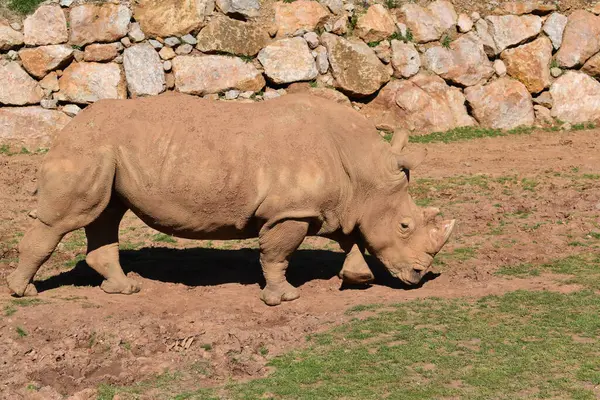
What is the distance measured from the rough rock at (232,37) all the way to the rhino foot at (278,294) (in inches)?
338

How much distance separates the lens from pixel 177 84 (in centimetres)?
1758

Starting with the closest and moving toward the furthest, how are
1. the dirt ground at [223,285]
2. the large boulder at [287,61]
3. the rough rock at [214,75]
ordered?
the dirt ground at [223,285] < the rough rock at [214,75] < the large boulder at [287,61]

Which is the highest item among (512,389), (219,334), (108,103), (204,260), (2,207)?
(108,103)

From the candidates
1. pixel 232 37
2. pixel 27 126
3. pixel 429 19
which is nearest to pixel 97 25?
pixel 27 126

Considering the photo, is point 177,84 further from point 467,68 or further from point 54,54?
point 467,68

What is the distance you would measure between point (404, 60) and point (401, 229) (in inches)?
349

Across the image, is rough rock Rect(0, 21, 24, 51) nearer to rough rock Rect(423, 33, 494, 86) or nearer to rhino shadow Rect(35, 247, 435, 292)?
rhino shadow Rect(35, 247, 435, 292)

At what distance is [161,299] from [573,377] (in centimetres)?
434

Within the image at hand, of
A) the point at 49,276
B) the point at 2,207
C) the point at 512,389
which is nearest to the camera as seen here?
the point at 512,389

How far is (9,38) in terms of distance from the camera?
17328 millimetres

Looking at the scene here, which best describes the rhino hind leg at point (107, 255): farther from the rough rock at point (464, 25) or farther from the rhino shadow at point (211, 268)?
the rough rock at point (464, 25)

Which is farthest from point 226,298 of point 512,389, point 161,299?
A: point 512,389

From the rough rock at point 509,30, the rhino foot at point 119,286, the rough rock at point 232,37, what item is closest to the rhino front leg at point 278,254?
the rhino foot at point 119,286

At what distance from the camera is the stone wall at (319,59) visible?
17.4 metres
